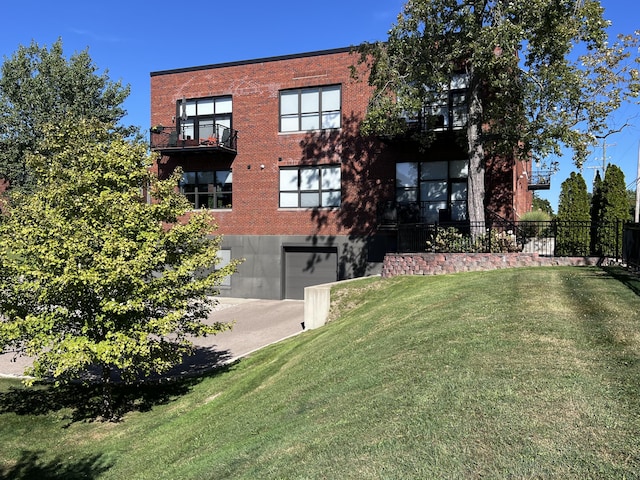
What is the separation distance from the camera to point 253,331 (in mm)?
16234

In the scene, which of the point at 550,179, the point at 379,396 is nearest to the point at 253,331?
Answer: the point at 379,396

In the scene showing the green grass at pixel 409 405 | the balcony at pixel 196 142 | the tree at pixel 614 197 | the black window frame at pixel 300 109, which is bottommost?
the green grass at pixel 409 405

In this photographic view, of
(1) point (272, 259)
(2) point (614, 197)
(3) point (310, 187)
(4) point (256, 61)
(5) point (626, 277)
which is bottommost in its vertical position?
(1) point (272, 259)

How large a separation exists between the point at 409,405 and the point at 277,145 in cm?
1953

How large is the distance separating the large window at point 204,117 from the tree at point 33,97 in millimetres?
6382

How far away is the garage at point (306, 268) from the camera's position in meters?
22.8

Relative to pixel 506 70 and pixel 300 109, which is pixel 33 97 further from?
pixel 506 70

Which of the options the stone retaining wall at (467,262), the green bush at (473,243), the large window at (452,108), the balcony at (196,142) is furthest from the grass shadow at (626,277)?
the balcony at (196,142)

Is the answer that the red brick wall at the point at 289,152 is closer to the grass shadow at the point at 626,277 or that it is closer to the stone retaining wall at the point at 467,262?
the stone retaining wall at the point at 467,262

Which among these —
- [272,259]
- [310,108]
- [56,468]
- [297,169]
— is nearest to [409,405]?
[56,468]

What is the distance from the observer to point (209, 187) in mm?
24828

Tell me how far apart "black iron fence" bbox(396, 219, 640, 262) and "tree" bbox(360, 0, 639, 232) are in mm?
944

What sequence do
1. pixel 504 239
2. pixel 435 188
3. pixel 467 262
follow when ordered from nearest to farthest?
1. pixel 467 262
2. pixel 504 239
3. pixel 435 188

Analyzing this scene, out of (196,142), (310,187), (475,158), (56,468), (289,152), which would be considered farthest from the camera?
(196,142)
